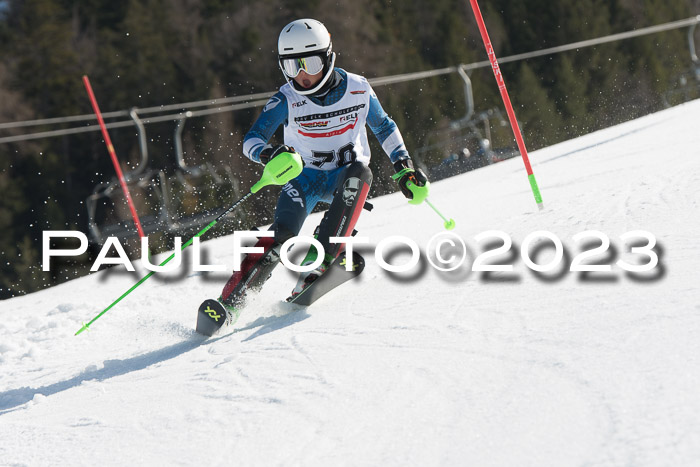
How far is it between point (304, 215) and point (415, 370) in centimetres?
152

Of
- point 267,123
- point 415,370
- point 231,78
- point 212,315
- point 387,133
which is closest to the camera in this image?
point 415,370

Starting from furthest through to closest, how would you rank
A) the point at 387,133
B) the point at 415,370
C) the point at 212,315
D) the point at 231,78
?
the point at 231,78 < the point at 387,133 < the point at 212,315 < the point at 415,370

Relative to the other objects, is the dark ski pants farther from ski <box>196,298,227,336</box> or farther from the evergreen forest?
the evergreen forest

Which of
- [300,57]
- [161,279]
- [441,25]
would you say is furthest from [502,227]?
[441,25]

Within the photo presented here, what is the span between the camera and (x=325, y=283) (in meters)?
3.61

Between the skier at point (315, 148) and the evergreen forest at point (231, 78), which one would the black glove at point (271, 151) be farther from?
the evergreen forest at point (231, 78)

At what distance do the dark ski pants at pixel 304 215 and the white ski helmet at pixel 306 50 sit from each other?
1.42 feet

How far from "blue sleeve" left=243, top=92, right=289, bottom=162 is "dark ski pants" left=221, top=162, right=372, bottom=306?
0.83ft

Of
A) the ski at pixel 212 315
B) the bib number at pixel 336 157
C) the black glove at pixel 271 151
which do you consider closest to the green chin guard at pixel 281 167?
the black glove at pixel 271 151

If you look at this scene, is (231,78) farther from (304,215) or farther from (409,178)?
(304,215)

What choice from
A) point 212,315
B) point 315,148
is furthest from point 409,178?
point 212,315

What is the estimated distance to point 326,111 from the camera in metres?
3.84

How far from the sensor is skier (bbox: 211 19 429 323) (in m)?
3.62

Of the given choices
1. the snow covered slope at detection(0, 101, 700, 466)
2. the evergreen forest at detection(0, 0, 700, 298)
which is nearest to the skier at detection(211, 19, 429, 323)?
the snow covered slope at detection(0, 101, 700, 466)
